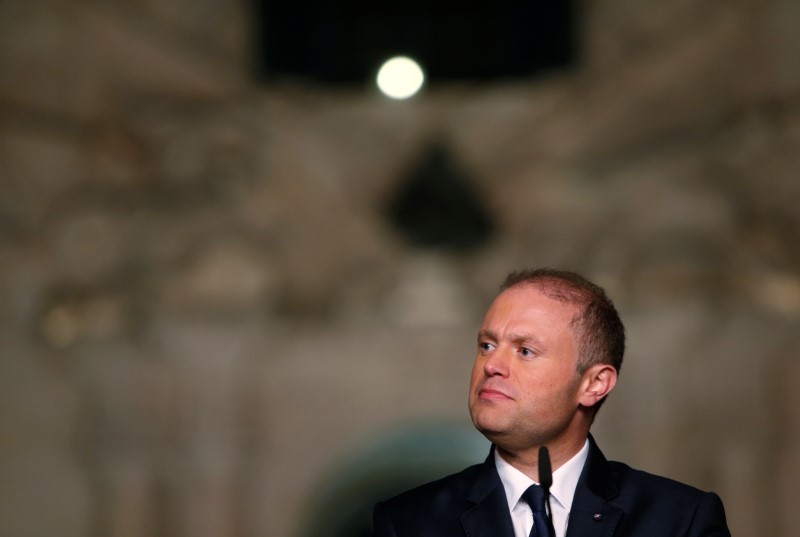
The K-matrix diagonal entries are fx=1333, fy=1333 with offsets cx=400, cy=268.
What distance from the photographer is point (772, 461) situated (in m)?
5.44

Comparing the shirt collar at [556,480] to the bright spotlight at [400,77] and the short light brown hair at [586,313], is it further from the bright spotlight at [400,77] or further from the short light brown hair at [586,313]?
the bright spotlight at [400,77]

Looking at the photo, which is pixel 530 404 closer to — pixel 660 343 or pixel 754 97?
pixel 660 343

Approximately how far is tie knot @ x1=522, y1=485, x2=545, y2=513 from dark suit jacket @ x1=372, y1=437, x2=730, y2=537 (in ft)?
0.15

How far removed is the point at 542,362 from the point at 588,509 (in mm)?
275

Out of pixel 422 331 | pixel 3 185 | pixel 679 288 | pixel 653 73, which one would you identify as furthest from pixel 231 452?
pixel 653 73

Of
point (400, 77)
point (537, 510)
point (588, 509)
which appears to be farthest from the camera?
point (400, 77)

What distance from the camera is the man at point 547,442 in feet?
7.46

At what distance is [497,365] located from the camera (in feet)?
7.43

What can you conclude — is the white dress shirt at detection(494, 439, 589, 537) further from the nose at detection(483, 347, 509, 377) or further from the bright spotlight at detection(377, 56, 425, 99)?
the bright spotlight at detection(377, 56, 425, 99)

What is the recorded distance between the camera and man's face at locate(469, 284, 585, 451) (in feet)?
7.39

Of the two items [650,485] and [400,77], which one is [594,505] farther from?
[400,77]

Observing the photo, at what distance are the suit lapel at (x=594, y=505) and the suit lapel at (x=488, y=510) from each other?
114 mm

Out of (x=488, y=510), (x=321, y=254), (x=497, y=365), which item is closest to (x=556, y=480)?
(x=488, y=510)

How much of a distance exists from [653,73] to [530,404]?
3.91m
